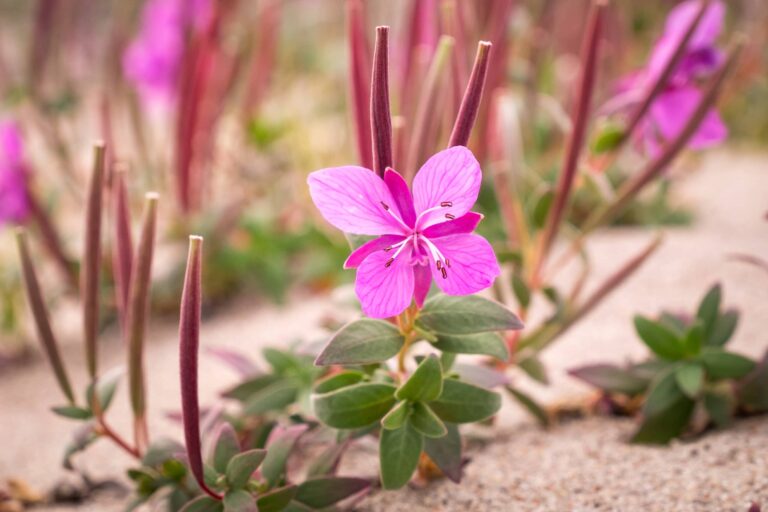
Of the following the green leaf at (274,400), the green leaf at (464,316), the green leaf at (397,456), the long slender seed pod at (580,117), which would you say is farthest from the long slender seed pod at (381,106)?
the long slender seed pod at (580,117)

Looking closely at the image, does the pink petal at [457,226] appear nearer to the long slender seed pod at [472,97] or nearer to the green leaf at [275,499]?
the long slender seed pod at [472,97]

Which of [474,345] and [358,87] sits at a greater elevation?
[358,87]

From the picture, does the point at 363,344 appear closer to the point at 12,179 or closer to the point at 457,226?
the point at 457,226

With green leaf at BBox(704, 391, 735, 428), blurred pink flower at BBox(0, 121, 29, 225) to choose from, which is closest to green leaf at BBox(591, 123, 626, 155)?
green leaf at BBox(704, 391, 735, 428)

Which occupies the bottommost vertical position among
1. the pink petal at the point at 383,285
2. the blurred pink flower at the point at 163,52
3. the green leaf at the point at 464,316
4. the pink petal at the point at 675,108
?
the green leaf at the point at 464,316

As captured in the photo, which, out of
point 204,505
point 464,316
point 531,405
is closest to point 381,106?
point 464,316

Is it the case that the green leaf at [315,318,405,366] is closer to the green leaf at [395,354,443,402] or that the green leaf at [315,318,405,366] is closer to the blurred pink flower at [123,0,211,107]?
the green leaf at [395,354,443,402]
